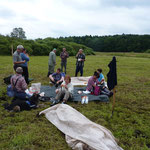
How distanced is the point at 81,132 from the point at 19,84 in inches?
114

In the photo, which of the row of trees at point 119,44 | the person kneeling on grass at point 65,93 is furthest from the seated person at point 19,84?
the row of trees at point 119,44

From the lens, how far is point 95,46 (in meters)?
75.9

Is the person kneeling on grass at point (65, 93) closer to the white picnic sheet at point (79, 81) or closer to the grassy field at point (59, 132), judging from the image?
the grassy field at point (59, 132)

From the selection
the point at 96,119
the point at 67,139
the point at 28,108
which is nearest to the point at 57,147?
the point at 67,139

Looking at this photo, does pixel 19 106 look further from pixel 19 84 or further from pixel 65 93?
pixel 65 93

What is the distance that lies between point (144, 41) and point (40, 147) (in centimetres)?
7946

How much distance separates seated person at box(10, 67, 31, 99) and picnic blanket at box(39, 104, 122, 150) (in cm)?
A: 155

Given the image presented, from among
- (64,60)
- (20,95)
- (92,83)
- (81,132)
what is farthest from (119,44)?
(81,132)

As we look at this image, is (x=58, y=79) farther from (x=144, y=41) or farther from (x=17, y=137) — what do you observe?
(x=144, y=41)

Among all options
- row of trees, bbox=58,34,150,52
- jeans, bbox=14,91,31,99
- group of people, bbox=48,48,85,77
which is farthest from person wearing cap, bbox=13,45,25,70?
row of trees, bbox=58,34,150,52

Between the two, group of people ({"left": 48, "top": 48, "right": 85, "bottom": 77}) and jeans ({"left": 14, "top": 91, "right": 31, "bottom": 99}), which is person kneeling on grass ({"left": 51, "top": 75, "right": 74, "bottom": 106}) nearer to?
jeans ({"left": 14, "top": 91, "right": 31, "bottom": 99})

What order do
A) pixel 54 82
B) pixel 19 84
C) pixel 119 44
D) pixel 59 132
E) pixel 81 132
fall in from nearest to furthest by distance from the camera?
pixel 81 132
pixel 59 132
pixel 19 84
pixel 54 82
pixel 119 44

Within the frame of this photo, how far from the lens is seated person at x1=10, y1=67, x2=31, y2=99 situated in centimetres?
514

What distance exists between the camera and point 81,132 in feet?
11.2
